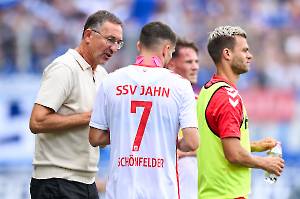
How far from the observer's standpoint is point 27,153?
549 inches

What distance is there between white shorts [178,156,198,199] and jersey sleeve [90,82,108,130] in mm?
2142

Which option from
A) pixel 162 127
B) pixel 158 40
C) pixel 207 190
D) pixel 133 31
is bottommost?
pixel 207 190

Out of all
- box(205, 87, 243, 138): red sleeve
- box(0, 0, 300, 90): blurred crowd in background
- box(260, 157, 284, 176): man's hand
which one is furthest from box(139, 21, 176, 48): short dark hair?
box(0, 0, 300, 90): blurred crowd in background

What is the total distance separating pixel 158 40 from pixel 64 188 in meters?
1.36

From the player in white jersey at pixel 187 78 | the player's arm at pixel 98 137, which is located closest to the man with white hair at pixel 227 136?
the player's arm at pixel 98 137

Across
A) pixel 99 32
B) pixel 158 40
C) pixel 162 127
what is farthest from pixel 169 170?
pixel 99 32

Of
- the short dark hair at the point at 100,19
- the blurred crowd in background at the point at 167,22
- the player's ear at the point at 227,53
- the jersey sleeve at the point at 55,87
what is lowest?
the jersey sleeve at the point at 55,87

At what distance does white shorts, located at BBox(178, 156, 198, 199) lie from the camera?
7.98 meters

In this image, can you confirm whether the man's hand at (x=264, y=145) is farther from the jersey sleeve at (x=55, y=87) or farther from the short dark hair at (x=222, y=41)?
the jersey sleeve at (x=55, y=87)

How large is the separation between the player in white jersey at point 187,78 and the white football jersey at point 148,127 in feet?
6.59

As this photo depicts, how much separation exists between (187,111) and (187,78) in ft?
8.68

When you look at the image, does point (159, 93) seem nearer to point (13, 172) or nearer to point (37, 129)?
point (37, 129)

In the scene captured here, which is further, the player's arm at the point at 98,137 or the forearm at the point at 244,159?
the forearm at the point at 244,159

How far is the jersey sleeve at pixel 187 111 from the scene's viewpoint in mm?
5801
